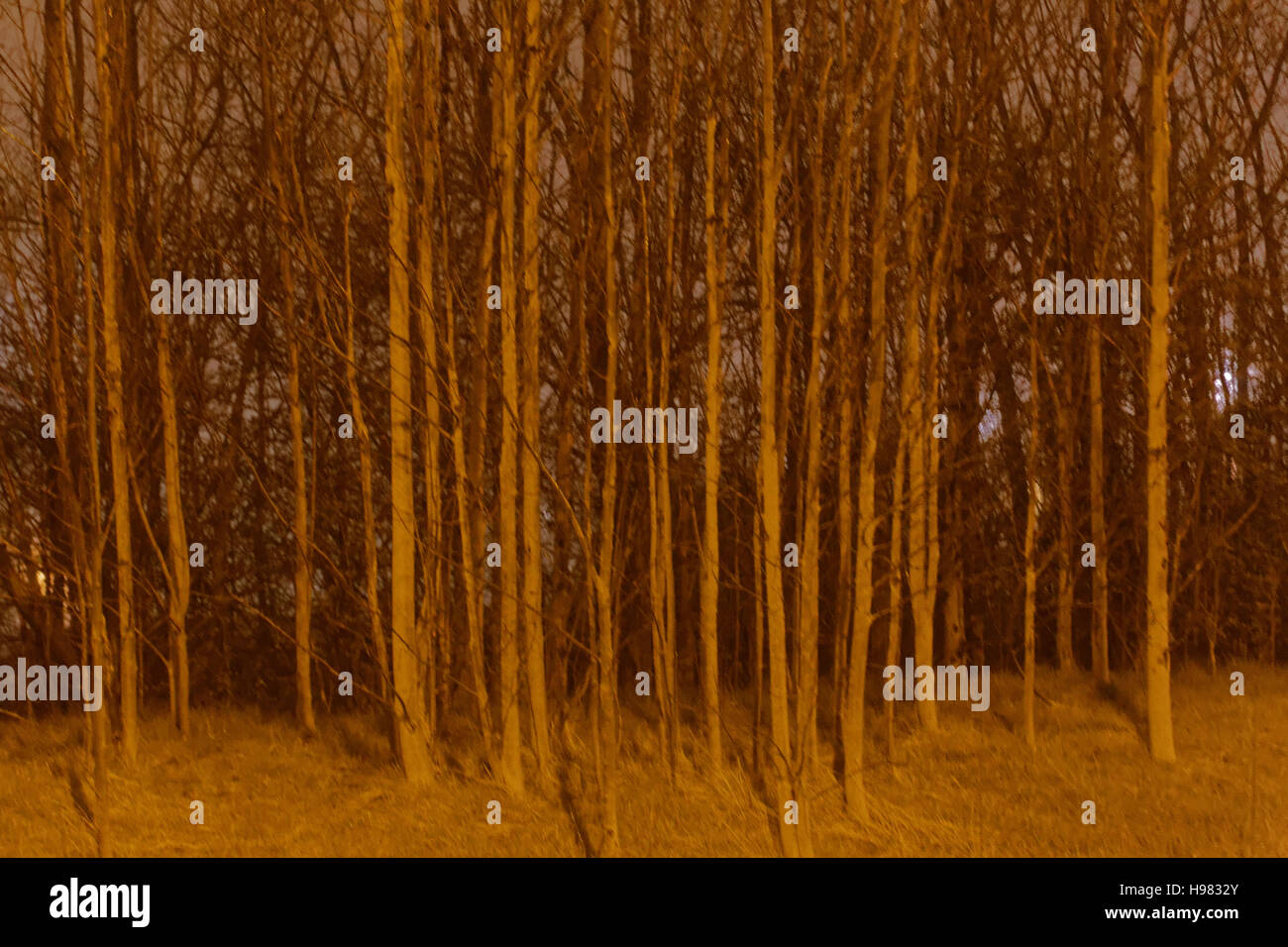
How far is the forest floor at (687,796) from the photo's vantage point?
7.89 meters

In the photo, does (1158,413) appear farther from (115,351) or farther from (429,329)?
(115,351)

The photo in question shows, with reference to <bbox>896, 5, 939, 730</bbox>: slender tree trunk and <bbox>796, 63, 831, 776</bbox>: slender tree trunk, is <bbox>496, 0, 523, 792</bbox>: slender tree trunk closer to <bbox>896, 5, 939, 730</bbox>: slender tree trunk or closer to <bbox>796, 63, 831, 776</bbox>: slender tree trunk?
<bbox>796, 63, 831, 776</bbox>: slender tree trunk

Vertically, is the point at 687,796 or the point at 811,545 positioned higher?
the point at 811,545

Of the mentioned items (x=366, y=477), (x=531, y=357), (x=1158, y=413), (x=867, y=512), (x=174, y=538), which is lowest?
(x=867, y=512)

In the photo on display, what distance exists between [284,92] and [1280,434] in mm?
10719

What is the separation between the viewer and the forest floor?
7.89 m

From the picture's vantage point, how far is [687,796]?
27.8 ft

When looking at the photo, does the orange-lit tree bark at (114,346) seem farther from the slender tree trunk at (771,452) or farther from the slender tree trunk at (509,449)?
the slender tree trunk at (771,452)

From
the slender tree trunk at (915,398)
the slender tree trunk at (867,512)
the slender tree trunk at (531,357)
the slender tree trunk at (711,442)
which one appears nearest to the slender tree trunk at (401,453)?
the slender tree trunk at (531,357)

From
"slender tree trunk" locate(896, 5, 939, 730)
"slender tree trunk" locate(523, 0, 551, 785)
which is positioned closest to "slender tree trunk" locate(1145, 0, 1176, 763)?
"slender tree trunk" locate(896, 5, 939, 730)

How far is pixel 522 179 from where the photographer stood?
822 cm

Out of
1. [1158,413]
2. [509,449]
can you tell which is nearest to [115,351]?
[509,449]

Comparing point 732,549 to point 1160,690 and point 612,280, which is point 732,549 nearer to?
point 1160,690

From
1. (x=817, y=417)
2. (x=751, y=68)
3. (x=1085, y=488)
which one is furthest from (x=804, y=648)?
(x=1085, y=488)
